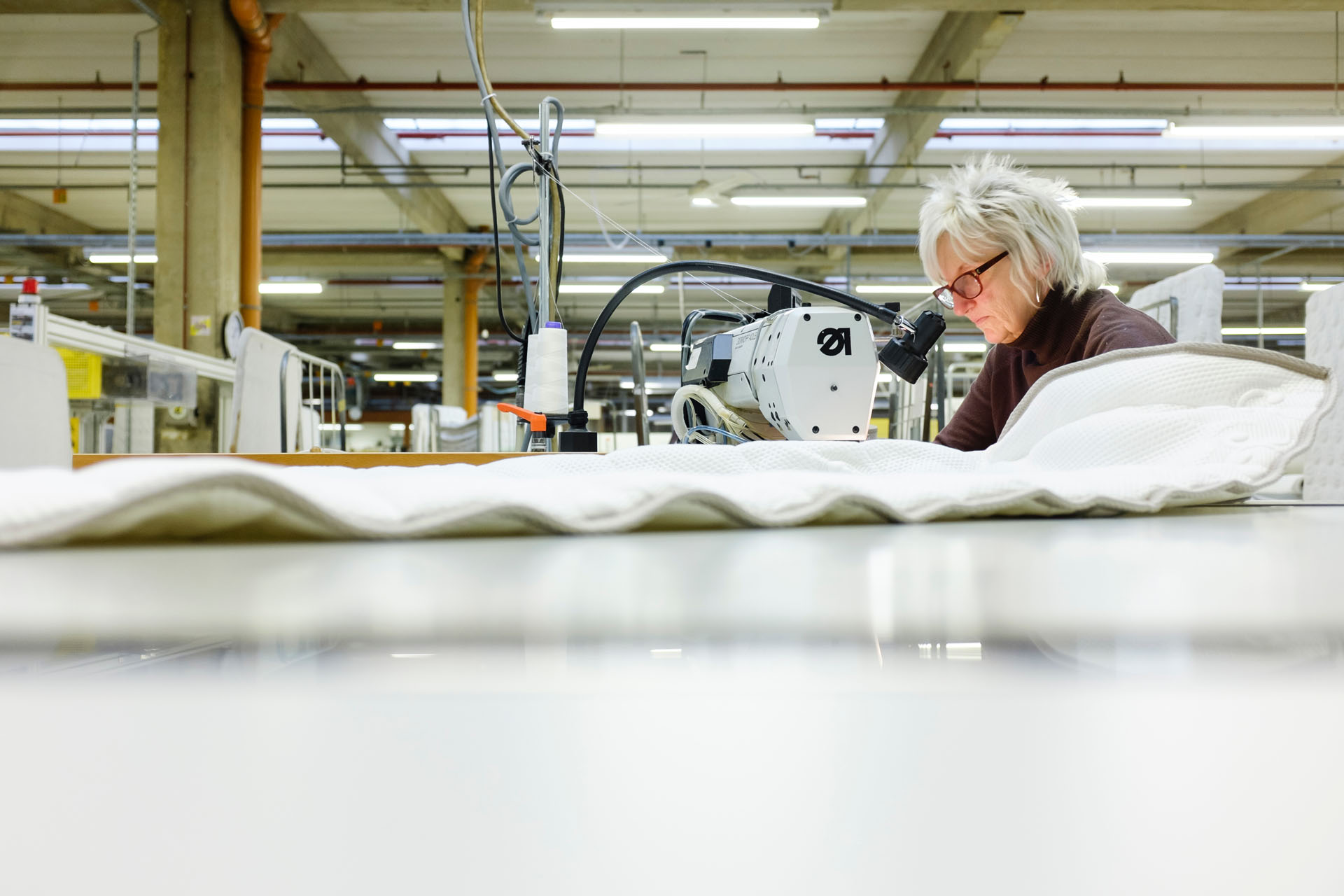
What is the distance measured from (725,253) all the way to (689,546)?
9.01 meters

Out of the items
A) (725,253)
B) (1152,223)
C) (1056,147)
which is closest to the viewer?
(1056,147)

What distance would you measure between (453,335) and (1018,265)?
8.52 meters

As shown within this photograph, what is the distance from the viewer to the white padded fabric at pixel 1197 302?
8.30 ft

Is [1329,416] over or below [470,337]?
below

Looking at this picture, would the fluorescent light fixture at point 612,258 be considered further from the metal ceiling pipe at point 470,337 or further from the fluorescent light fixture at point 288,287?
the fluorescent light fixture at point 288,287

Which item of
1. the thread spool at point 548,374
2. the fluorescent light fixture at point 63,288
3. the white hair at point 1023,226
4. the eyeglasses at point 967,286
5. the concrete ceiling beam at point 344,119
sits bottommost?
the thread spool at point 548,374

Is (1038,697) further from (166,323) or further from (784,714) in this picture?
(166,323)

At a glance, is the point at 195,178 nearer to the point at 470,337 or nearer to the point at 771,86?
the point at 771,86

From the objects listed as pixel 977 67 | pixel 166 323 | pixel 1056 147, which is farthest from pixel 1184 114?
pixel 166 323

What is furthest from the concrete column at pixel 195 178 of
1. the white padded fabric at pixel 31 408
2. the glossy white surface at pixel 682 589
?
the glossy white surface at pixel 682 589

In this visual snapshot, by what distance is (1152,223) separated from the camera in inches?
320

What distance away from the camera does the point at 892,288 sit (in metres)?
8.59

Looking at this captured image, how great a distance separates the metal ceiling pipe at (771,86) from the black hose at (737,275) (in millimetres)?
4675

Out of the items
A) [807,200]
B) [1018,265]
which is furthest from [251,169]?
[1018,265]
